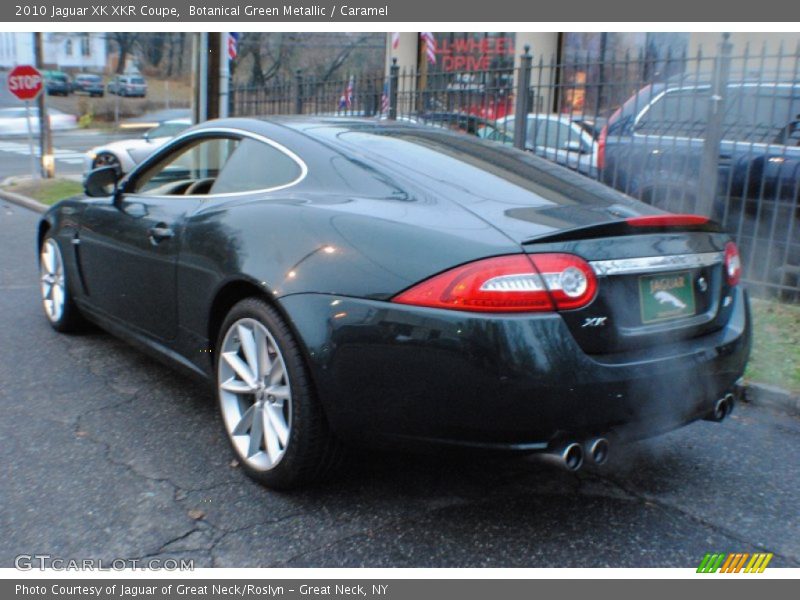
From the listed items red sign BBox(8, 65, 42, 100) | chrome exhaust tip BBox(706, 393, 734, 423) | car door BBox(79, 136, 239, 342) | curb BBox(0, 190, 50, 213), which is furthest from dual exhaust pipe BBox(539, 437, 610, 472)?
red sign BBox(8, 65, 42, 100)

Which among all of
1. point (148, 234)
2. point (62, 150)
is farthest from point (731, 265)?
point (62, 150)

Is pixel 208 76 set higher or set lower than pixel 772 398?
higher

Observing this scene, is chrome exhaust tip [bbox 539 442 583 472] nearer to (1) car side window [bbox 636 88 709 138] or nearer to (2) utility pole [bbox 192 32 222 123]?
(1) car side window [bbox 636 88 709 138]

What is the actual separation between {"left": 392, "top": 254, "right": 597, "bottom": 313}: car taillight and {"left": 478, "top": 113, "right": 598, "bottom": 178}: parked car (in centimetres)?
542

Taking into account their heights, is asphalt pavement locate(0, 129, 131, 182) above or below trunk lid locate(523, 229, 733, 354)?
below

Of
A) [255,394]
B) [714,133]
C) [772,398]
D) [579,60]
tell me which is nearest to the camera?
[255,394]

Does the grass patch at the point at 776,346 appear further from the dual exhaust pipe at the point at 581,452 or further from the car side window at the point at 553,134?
the car side window at the point at 553,134

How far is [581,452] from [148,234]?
238 centimetres

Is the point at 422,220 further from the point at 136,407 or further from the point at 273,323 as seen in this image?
the point at 136,407

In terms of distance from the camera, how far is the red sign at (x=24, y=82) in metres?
15.5

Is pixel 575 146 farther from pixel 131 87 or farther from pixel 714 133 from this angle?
pixel 131 87

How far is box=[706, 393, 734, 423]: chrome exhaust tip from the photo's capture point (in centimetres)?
322

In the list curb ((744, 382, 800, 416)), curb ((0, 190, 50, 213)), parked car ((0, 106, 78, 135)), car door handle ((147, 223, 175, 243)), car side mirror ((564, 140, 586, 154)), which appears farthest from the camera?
parked car ((0, 106, 78, 135))

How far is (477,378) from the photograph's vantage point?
2.68 m
